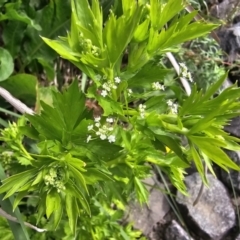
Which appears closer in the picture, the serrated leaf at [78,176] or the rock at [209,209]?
the serrated leaf at [78,176]

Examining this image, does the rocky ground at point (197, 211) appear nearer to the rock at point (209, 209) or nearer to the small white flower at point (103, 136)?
the rock at point (209, 209)

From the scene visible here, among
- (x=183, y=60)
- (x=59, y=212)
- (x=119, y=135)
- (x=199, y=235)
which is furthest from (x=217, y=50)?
(x=59, y=212)

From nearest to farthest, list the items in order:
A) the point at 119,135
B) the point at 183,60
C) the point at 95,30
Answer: the point at 95,30, the point at 119,135, the point at 183,60

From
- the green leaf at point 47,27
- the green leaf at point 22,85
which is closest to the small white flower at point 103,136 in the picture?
the green leaf at point 22,85

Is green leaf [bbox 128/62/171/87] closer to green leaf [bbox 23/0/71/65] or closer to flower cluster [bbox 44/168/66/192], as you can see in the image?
flower cluster [bbox 44/168/66/192]

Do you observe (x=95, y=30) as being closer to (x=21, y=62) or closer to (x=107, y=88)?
(x=107, y=88)

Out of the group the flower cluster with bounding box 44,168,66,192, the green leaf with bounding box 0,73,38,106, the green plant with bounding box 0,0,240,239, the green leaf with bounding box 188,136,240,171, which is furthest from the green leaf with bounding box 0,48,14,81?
the green leaf with bounding box 188,136,240,171
